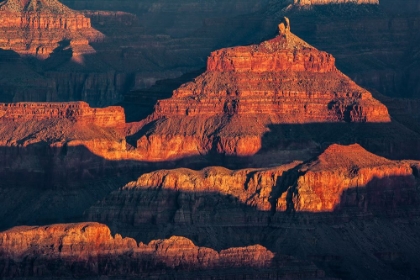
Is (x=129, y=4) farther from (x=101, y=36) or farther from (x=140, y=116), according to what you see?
(x=140, y=116)

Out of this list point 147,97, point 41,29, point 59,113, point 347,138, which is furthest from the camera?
point 41,29

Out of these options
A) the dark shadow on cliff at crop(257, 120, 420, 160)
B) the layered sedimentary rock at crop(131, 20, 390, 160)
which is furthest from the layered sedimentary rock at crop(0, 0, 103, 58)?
the dark shadow on cliff at crop(257, 120, 420, 160)

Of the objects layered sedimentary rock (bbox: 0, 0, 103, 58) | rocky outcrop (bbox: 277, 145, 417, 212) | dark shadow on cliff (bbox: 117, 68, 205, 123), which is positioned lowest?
rocky outcrop (bbox: 277, 145, 417, 212)

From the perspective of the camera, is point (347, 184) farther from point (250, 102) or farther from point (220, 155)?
point (250, 102)

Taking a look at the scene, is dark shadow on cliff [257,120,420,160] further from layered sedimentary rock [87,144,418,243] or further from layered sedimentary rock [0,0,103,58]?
layered sedimentary rock [0,0,103,58]

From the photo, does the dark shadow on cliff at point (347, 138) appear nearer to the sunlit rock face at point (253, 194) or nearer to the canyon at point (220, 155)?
the canyon at point (220, 155)

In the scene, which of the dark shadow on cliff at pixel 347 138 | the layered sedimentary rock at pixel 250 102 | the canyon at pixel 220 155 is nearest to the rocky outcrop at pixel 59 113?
the canyon at pixel 220 155

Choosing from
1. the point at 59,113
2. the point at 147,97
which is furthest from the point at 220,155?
the point at 147,97
